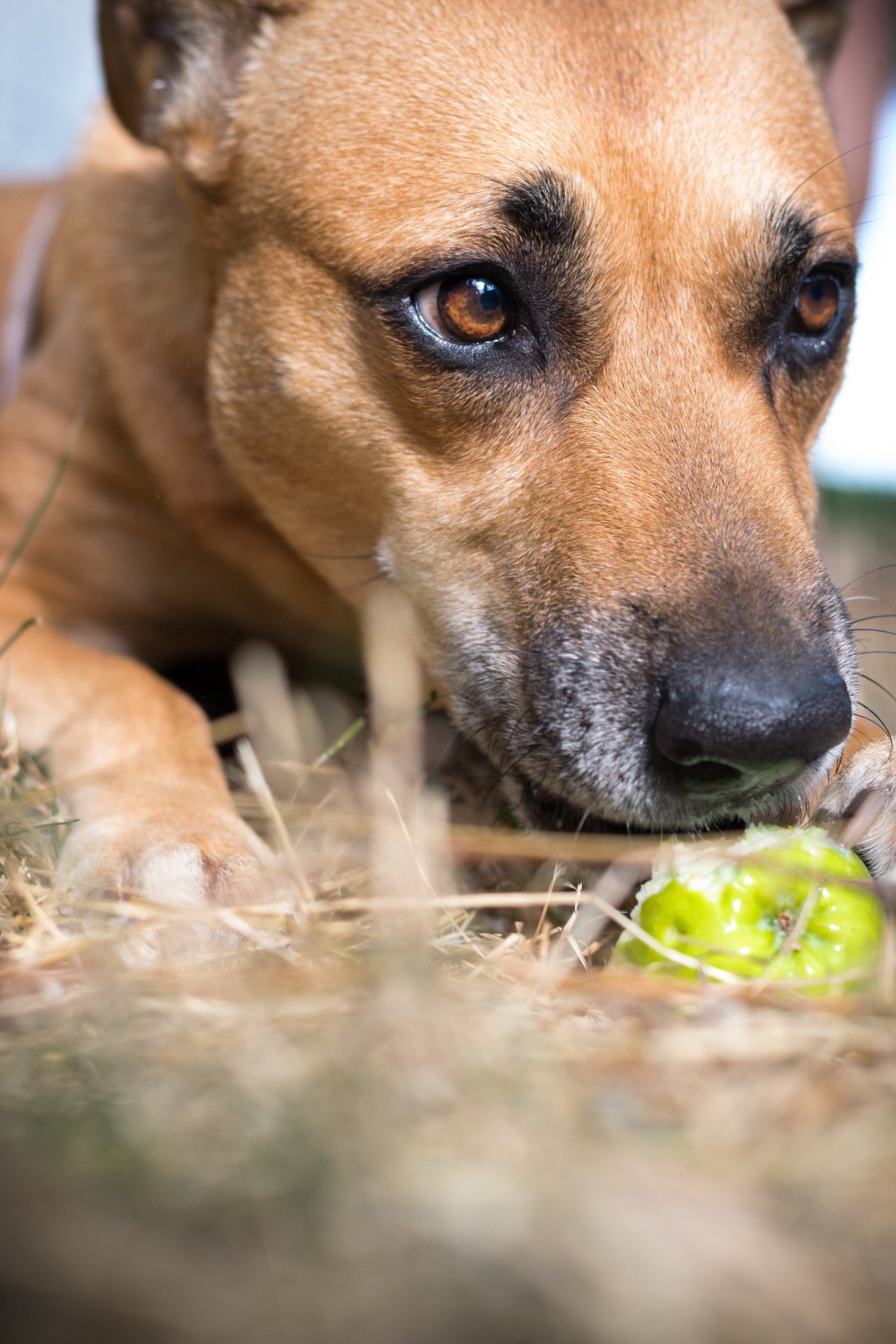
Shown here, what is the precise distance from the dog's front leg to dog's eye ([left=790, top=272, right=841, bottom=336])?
1377 millimetres

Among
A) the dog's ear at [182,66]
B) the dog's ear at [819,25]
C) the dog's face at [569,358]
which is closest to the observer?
the dog's face at [569,358]

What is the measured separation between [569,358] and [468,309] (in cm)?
19

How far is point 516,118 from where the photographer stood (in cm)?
188

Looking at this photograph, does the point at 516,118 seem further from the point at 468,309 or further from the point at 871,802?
the point at 871,802

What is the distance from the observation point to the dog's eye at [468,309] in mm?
1902

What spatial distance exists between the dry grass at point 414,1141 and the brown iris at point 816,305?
4.08 ft

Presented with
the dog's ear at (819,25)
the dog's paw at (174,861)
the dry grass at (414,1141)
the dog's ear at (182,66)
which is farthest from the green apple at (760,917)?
the dog's ear at (819,25)

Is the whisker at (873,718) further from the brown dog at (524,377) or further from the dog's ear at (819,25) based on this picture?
the dog's ear at (819,25)

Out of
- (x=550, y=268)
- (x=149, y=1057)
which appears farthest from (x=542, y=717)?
(x=149, y=1057)

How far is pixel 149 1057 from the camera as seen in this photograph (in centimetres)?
109

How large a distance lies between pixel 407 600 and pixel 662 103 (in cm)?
98

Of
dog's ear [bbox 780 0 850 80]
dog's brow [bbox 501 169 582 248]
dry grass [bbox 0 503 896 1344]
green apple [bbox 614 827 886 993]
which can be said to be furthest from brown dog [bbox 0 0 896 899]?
dog's ear [bbox 780 0 850 80]

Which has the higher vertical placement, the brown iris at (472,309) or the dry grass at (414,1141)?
the brown iris at (472,309)

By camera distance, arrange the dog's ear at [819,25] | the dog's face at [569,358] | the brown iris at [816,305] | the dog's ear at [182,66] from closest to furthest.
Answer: the dog's face at [569,358], the brown iris at [816,305], the dog's ear at [182,66], the dog's ear at [819,25]
